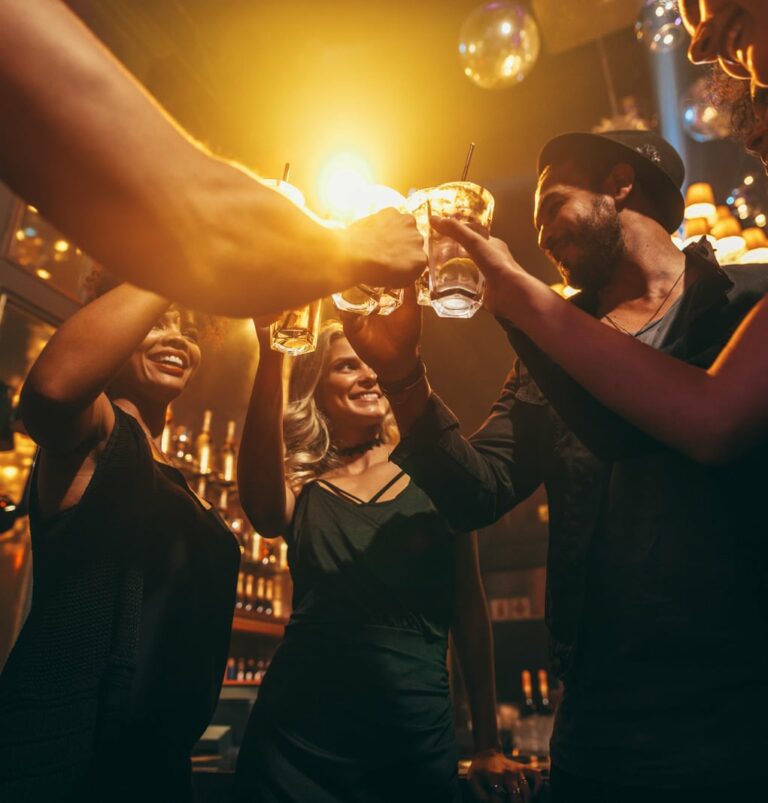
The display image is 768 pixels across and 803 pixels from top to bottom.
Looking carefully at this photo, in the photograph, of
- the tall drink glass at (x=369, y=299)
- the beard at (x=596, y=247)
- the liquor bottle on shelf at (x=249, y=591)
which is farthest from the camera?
the liquor bottle on shelf at (x=249, y=591)

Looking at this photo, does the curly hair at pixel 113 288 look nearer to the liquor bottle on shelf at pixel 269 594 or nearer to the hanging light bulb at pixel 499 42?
the hanging light bulb at pixel 499 42

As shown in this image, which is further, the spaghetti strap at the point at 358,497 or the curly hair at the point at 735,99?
the spaghetti strap at the point at 358,497

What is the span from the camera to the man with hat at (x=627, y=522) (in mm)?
934

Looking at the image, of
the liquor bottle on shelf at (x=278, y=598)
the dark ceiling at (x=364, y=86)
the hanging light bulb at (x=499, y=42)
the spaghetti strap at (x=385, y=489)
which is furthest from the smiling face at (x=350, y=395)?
the liquor bottle on shelf at (x=278, y=598)

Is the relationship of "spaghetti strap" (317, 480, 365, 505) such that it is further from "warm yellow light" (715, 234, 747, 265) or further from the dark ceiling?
the dark ceiling

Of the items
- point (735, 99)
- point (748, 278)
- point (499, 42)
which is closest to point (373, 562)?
point (748, 278)

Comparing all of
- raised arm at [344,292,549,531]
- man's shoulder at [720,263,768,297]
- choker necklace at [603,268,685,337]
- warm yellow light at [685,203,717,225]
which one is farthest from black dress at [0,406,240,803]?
warm yellow light at [685,203,717,225]

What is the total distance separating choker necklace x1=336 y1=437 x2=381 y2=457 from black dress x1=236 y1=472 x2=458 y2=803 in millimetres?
284

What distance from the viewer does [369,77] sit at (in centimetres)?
477

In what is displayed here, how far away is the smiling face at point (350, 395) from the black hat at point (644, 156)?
883 millimetres

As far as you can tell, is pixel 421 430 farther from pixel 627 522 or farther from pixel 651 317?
pixel 651 317

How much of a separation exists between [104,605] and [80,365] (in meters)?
0.51

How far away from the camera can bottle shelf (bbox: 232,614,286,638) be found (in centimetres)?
488

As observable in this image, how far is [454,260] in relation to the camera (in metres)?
1.24
